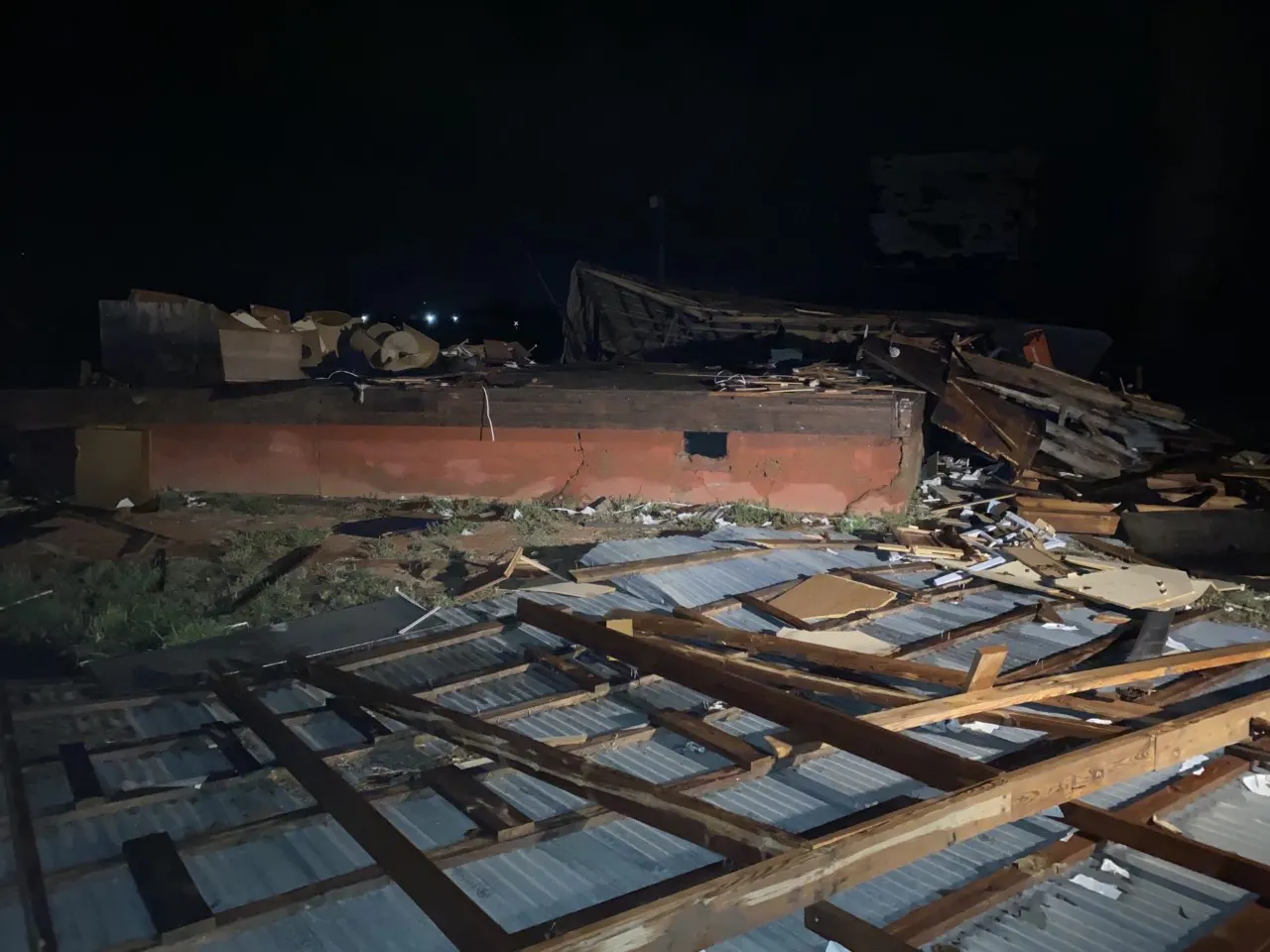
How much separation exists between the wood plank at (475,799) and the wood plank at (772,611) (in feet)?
6.43

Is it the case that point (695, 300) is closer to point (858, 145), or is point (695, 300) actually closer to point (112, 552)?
point (858, 145)

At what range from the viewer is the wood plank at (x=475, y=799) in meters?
2.79

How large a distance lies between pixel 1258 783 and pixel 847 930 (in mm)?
1804

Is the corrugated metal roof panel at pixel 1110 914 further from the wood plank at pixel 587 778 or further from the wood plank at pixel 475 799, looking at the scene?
the wood plank at pixel 475 799

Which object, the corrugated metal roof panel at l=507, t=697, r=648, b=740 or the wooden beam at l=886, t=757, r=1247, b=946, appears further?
the corrugated metal roof panel at l=507, t=697, r=648, b=740

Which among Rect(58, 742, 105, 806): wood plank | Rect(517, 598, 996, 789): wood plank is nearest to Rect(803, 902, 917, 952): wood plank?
Rect(517, 598, 996, 789): wood plank

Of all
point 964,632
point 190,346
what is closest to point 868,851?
point 964,632

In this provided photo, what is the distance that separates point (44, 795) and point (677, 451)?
15.6 ft

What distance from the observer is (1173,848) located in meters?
2.63

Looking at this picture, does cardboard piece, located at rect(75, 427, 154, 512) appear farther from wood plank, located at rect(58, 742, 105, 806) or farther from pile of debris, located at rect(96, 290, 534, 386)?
wood plank, located at rect(58, 742, 105, 806)

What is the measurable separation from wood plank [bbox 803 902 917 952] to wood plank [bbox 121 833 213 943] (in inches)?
57.3

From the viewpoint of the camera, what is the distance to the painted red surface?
6.87 metres

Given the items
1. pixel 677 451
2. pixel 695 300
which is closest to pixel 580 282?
pixel 695 300

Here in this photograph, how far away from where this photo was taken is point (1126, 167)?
12344 mm
